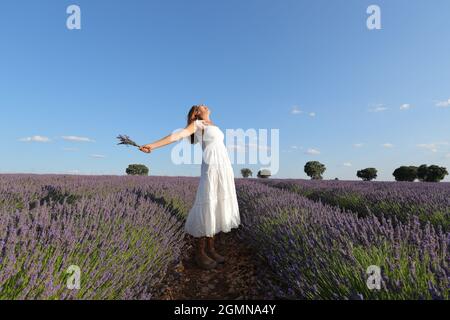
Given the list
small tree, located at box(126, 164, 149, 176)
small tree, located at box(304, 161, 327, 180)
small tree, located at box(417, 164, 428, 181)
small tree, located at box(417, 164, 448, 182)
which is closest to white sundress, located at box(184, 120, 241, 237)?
small tree, located at box(126, 164, 149, 176)

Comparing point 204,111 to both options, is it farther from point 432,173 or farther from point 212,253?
point 432,173

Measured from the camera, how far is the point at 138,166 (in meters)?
27.0

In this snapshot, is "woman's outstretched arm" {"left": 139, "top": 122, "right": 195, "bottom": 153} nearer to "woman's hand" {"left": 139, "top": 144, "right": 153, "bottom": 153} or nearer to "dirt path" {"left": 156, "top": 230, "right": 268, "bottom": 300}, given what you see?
"woman's hand" {"left": 139, "top": 144, "right": 153, "bottom": 153}

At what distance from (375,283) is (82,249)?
71.1 inches

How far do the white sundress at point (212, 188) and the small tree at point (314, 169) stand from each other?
105 feet

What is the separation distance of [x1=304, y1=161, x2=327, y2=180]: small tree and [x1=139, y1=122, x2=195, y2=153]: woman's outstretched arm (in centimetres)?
3244

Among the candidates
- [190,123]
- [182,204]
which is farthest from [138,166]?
[190,123]

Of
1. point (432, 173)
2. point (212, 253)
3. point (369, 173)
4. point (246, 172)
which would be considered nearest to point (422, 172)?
point (432, 173)

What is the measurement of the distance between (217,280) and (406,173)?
3044cm

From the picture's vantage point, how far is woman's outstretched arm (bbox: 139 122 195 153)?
2824 millimetres

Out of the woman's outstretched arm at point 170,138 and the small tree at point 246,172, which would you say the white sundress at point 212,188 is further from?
Result: the small tree at point 246,172

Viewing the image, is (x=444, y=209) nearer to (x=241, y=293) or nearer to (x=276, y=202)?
(x=276, y=202)

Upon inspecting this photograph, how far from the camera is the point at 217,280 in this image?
9.73 feet
